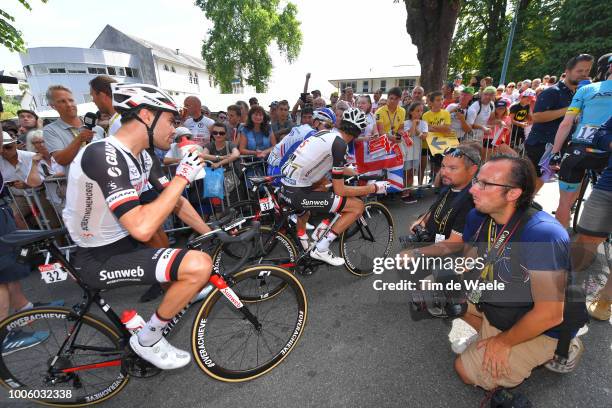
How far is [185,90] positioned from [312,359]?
49.8 meters

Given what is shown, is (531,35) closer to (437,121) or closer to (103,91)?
(437,121)

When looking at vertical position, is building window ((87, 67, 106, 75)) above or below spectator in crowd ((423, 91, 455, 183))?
above

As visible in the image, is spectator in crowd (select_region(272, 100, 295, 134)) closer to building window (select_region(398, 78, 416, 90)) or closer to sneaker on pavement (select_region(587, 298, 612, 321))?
sneaker on pavement (select_region(587, 298, 612, 321))

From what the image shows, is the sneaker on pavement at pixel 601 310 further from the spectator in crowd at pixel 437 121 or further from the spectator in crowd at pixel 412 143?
the spectator in crowd at pixel 437 121

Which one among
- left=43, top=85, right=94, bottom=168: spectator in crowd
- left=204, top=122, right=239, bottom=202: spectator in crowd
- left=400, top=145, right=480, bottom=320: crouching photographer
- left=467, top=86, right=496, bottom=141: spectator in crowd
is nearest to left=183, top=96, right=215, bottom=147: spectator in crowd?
left=204, top=122, right=239, bottom=202: spectator in crowd

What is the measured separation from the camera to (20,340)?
2404mm

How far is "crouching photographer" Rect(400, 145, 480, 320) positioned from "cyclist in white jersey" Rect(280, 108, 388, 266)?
791 mm

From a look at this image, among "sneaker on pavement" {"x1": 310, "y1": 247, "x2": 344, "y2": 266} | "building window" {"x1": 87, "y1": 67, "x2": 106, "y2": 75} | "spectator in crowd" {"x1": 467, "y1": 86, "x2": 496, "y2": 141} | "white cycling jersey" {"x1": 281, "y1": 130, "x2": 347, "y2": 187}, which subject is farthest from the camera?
"building window" {"x1": 87, "y1": 67, "x2": 106, "y2": 75}

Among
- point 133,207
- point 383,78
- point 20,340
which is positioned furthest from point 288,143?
point 383,78

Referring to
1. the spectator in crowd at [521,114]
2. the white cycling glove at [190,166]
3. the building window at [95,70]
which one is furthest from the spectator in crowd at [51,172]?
the building window at [95,70]

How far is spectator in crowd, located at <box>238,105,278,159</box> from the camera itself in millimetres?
5520

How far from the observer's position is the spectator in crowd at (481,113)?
22.6ft

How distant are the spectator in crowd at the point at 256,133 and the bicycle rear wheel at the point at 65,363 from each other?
3.83m

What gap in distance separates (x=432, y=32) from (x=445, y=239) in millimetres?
12329
